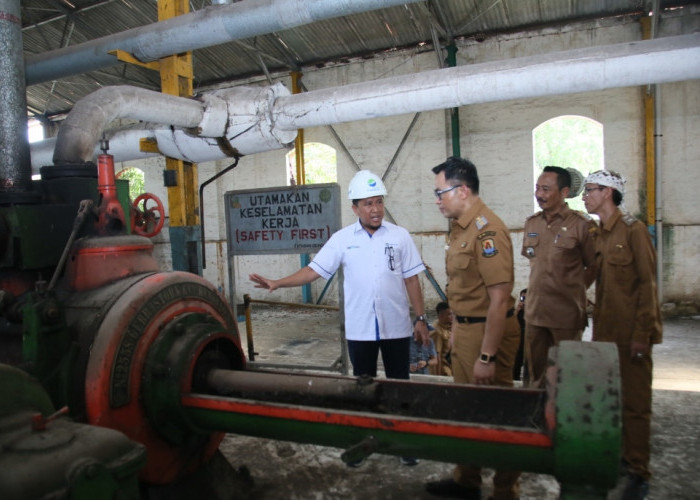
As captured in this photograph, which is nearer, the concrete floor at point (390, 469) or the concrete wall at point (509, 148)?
the concrete floor at point (390, 469)

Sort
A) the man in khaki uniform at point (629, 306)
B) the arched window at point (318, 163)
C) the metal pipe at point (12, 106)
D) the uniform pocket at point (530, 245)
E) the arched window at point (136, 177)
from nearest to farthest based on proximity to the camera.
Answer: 1. the man in khaki uniform at point (629, 306)
2. the metal pipe at point (12, 106)
3. the uniform pocket at point (530, 245)
4. the arched window at point (318, 163)
5. the arched window at point (136, 177)

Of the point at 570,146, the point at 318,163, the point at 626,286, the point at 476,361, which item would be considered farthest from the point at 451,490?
the point at 570,146

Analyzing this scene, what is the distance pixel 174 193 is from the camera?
4.70 metres

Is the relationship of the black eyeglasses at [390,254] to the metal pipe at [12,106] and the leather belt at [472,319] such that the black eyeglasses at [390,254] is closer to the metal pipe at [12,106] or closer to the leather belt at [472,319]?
the leather belt at [472,319]

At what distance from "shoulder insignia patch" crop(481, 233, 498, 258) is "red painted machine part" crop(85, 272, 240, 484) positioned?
133 cm

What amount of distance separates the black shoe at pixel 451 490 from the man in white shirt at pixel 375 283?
0.71 metres

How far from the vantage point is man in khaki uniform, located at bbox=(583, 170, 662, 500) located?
8.36 feet

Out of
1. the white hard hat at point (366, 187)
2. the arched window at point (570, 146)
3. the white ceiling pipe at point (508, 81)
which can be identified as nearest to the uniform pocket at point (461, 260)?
the white hard hat at point (366, 187)

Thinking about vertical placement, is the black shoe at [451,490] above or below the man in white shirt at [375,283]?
below

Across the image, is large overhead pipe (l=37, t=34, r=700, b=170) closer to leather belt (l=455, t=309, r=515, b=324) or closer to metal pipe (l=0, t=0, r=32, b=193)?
metal pipe (l=0, t=0, r=32, b=193)

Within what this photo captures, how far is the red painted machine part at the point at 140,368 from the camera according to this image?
1775mm

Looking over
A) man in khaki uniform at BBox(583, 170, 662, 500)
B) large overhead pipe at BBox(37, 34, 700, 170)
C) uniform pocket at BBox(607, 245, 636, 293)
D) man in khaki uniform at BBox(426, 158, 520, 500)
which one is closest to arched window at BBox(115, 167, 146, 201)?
large overhead pipe at BBox(37, 34, 700, 170)

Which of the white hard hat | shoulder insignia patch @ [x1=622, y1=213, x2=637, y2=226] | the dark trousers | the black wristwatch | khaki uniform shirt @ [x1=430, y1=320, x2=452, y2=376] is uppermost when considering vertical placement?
the white hard hat

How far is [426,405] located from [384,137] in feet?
25.8
